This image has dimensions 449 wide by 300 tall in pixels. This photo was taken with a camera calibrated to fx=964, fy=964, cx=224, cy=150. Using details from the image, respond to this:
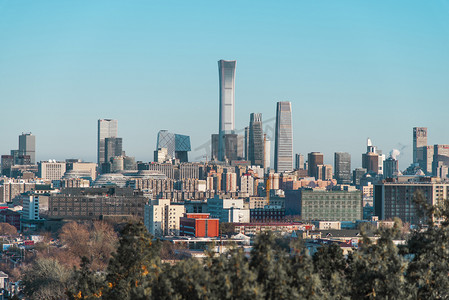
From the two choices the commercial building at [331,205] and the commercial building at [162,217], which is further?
the commercial building at [331,205]

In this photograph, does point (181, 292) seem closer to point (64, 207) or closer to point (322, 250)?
point (322, 250)

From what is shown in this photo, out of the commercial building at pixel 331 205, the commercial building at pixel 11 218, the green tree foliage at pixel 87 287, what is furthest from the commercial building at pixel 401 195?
the green tree foliage at pixel 87 287

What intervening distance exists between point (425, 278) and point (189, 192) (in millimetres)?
166161

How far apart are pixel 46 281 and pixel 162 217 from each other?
57727 mm

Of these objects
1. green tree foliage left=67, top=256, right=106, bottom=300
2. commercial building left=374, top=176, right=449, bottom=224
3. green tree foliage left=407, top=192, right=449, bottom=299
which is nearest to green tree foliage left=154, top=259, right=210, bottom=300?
green tree foliage left=407, top=192, right=449, bottom=299

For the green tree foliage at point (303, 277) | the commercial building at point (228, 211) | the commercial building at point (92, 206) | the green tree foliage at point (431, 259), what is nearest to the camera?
the green tree foliage at point (303, 277)

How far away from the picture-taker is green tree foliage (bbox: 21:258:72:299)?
2036 inches

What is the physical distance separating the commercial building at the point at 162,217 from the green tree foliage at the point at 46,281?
51.7 metres

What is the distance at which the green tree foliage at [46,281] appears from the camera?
2036 inches

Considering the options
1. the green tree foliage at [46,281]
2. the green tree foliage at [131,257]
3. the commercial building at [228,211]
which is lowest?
the green tree foliage at [46,281]

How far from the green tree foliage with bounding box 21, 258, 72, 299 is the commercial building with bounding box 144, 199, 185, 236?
2034 inches

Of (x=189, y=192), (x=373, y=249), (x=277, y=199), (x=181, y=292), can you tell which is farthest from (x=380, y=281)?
(x=189, y=192)

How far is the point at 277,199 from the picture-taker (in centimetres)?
16575

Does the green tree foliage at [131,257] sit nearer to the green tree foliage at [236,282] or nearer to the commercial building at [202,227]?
the green tree foliage at [236,282]
